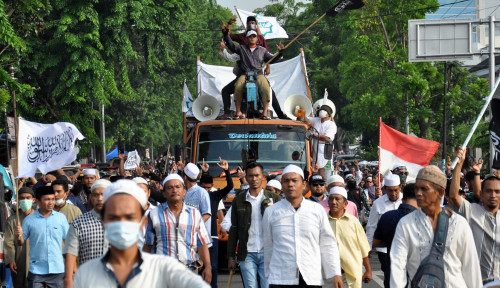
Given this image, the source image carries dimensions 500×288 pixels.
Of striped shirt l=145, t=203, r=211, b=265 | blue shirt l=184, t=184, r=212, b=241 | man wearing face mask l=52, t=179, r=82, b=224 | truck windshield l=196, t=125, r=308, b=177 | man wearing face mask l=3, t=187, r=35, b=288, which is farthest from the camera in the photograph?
truck windshield l=196, t=125, r=308, b=177

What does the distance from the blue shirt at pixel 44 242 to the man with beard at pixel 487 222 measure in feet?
14.1

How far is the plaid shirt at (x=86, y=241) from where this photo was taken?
6.79 metres

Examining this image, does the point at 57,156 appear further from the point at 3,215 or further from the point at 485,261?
the point at 485,261

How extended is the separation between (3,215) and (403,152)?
7273 millimetres

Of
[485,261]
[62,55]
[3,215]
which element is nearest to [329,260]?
[485,261]

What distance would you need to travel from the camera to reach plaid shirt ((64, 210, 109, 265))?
267 inches

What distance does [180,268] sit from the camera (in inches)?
145

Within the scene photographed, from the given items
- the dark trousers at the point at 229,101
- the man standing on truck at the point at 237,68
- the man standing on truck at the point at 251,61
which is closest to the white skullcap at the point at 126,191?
the man standing on truck at the point at 251,61

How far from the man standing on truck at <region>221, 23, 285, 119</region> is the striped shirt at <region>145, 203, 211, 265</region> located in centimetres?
868

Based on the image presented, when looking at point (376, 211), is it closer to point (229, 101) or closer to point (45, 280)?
point (45, 280)

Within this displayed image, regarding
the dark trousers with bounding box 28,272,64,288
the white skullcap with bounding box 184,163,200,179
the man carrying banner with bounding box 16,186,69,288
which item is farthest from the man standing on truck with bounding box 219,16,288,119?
the dark trousers with bounding box 28,272,64,288

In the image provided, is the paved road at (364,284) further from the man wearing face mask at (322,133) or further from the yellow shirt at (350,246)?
the yellow shirt at (350,246)

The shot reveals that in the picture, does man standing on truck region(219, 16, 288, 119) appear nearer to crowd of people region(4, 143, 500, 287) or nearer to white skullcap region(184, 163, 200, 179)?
crowd of people region(4, 143, 500, 287)

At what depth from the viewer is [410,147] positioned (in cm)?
1470
